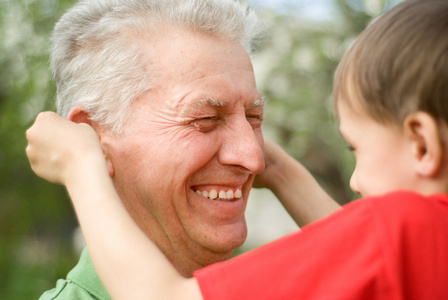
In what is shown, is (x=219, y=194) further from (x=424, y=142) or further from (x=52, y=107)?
(x=52, y=107)

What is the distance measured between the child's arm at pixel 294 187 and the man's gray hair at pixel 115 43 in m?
0.68

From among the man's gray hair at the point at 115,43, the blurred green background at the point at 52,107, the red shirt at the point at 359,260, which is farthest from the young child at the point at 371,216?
the blurred green background at the point at 52,107

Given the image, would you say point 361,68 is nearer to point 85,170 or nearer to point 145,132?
point 85,170

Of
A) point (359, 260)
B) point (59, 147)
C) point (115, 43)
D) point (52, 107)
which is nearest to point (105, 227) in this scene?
point (59, 147)

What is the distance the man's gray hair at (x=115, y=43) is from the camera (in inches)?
94.4

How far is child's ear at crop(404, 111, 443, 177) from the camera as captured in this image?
142 centimetres

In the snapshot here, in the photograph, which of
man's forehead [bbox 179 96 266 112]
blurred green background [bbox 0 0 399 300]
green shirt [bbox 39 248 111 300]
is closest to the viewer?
green shirt [bbox 39 248 111 300]

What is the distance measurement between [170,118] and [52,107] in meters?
6.42

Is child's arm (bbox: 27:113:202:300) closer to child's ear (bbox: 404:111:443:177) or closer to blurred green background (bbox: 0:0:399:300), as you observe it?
child's ear (bbox: 404:111:443:177)

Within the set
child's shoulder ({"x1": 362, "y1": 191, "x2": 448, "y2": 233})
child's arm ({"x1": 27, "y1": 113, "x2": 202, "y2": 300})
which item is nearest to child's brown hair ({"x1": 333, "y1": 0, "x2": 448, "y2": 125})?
child's shoulder ({"x1": 362, "y1": 191, "x2": 448, "y2": 233})

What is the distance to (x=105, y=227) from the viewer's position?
1.59 metres

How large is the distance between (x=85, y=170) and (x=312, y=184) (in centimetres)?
143

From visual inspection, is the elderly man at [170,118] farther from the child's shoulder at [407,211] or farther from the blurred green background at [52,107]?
the blurred green background at [52,107]

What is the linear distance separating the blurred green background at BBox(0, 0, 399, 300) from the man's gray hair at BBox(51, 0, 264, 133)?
227 inches
